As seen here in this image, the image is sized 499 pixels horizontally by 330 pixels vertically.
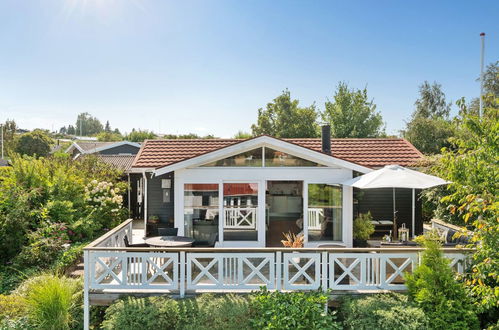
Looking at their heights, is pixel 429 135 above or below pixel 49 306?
above

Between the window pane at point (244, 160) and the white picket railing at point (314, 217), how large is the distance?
2209 mm

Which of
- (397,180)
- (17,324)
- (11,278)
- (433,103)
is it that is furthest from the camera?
(433,103)

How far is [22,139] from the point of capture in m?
38.4

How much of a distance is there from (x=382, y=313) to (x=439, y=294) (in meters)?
1.11

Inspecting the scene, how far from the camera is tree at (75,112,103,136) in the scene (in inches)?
4215

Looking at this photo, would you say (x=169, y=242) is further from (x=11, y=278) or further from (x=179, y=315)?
(x=11, y=278)

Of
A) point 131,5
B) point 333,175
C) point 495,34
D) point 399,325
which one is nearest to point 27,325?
→ point 399,325

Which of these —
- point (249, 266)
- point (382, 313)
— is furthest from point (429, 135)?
point (249, 266)

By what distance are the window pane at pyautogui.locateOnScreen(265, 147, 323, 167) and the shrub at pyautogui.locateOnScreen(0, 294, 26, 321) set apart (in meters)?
7.10

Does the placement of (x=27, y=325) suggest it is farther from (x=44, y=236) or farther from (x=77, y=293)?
(x=44, y=236)

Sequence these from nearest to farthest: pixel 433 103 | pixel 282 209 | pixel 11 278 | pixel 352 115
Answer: pixel 11 278, pixel 282 209, pixel 352 115, pixel 433 103

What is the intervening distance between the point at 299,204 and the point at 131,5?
9.85 metres

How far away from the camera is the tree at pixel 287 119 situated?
119 feet

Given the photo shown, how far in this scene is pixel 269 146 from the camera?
408 inches
